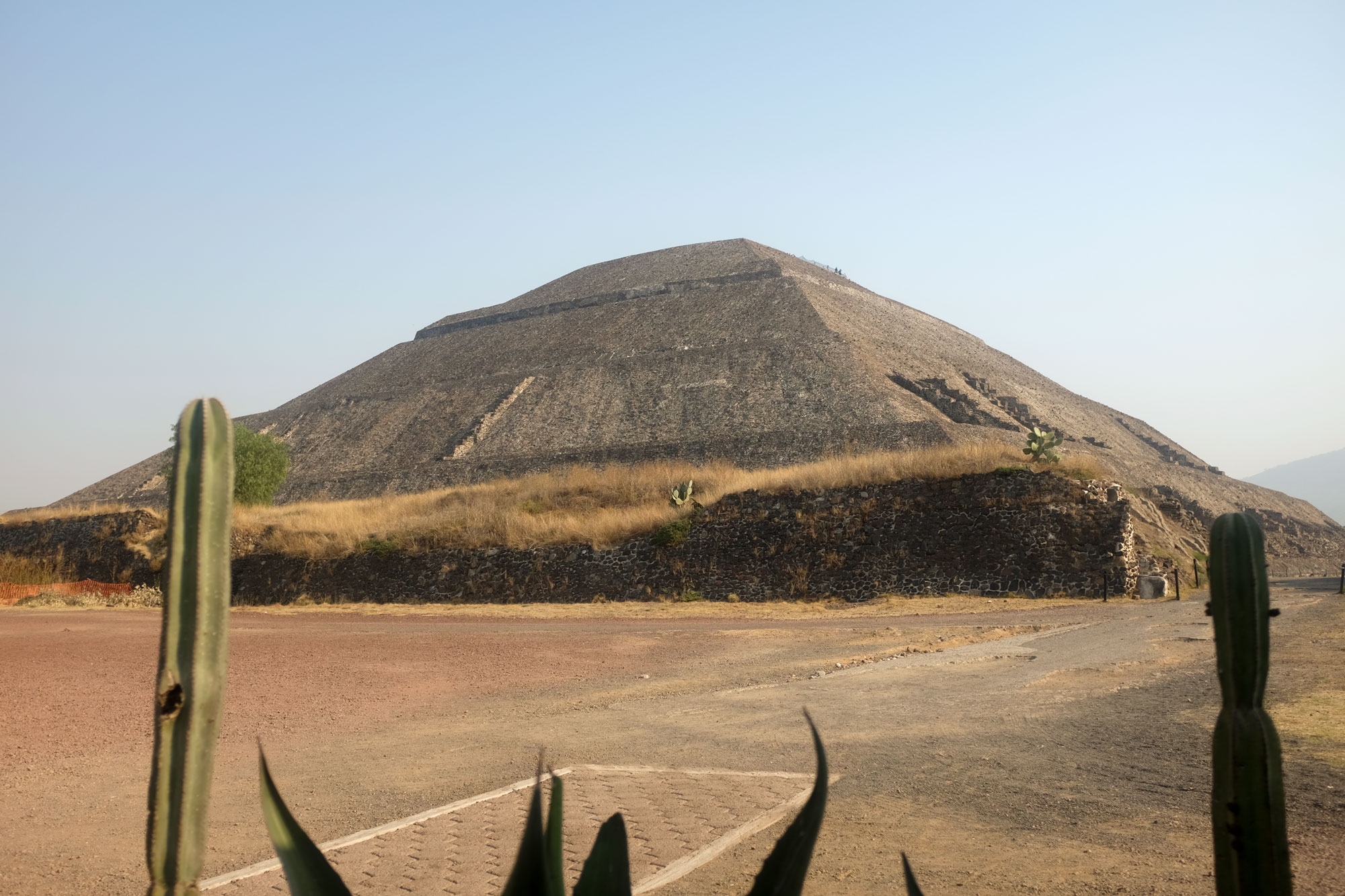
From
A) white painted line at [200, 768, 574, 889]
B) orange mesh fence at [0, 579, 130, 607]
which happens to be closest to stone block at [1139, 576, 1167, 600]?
white painted line at [200, 768, 574, 889]

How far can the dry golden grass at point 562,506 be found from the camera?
27203 mm

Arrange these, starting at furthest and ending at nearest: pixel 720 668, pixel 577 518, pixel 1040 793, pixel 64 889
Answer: pixel 577 518 < pixel 720 668 < pixel 1040 793 < pixel 64 889

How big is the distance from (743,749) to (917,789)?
5.33 ft

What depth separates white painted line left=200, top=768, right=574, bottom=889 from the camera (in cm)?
470

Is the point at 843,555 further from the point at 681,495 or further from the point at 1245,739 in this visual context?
the point at 1245,739

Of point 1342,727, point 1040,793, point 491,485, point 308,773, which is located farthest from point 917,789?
point 491,485

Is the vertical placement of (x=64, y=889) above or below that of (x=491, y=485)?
below

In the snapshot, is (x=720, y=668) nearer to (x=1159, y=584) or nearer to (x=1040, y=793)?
(x=1040, y=793)

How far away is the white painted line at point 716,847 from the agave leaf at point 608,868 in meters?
2.76

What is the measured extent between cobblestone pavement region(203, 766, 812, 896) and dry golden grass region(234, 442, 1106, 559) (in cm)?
2078

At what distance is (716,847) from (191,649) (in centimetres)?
390

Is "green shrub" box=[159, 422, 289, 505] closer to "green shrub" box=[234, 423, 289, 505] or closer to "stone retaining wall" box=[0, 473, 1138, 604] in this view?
"green shrub" box=[234, 423, 289, 505]

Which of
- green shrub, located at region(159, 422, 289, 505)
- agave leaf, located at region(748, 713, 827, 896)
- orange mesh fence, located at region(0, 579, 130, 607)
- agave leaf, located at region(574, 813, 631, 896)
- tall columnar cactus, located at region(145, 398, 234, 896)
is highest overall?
green shrub, located at region(159, 422, 289, 505)

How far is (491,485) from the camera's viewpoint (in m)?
38.5
